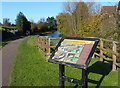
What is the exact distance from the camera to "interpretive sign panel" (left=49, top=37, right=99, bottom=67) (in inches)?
143

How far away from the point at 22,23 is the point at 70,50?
5285cm

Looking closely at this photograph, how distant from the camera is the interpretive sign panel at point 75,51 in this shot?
3639 mm

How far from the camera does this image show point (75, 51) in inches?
153

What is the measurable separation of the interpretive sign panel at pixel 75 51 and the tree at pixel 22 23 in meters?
52.1

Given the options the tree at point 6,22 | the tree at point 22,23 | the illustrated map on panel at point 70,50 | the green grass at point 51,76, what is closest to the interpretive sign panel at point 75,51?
the illustrated map on panel at point 70,50

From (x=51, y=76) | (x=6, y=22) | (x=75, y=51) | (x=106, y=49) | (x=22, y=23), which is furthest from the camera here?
(x=6, y=22)

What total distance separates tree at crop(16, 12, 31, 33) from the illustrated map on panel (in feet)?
171

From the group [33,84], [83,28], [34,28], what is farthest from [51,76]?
[34,28]

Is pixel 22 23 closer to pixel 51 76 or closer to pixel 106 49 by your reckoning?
pixel 106 49

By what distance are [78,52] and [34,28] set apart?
62.0 m

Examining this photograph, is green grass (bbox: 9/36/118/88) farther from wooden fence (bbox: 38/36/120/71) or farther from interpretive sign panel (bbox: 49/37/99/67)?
interpretive sign panel (bbox: 49/37/99/67)

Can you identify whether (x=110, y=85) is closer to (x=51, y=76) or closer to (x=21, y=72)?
(x=51, y=76)

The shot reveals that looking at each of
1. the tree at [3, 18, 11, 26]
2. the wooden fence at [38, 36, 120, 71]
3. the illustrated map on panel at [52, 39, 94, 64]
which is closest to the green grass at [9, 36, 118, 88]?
the wooden fence at [38, 36, 120, 71]

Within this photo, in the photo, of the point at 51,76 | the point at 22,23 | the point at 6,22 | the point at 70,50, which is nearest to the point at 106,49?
the point at 51,76
